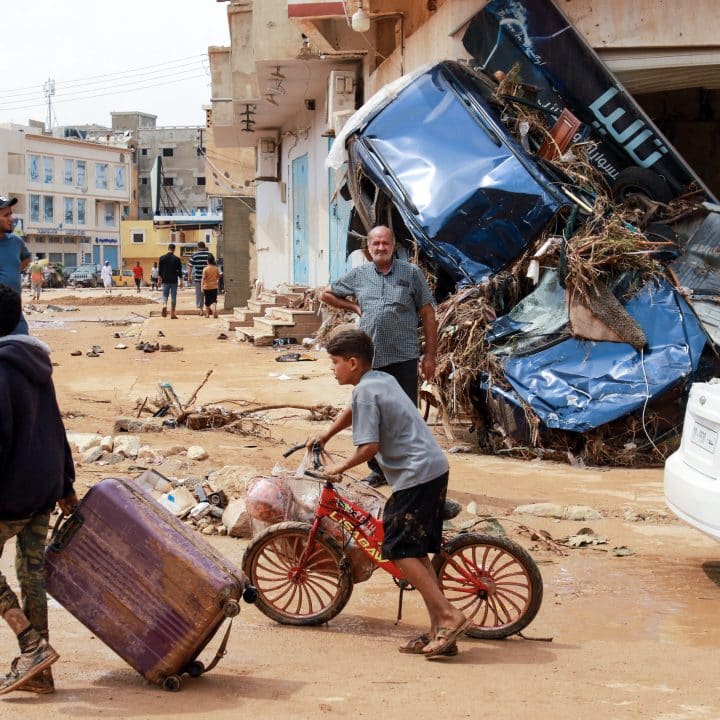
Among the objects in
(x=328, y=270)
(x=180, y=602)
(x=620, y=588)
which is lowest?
(x=620, y=588)

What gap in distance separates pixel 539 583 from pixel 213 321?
23.0 m

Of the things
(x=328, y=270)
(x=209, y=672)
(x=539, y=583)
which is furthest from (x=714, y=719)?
(x=328, y=270)

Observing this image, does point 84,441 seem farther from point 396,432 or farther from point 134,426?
point 396,432

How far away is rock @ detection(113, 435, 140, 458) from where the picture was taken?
9.06 metres

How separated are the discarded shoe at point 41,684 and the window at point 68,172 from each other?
9242 centimetres

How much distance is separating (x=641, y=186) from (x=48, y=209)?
281 ft

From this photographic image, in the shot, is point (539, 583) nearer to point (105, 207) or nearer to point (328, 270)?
point (328, 270)

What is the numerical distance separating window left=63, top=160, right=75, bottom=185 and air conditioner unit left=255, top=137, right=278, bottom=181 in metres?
68.7

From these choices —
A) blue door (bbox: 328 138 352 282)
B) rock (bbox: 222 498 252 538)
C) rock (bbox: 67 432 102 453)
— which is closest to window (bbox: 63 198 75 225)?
blue door (bbox: 328 138 352 282)

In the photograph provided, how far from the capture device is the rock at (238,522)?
272 inches

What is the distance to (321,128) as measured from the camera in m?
21.7

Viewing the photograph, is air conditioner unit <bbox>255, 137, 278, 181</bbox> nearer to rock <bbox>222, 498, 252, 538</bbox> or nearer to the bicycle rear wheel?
rock <bbox>222, 498, 252, 538</bbox>

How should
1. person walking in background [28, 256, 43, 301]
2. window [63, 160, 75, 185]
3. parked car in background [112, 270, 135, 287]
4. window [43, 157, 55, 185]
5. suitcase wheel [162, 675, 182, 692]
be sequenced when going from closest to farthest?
suitcase wheel [162, 675, 182, 692]
person walking in background [28, 256, 43, 301]
parked car in background [112, 270, 135, 287]
window [43, 157, 55, 185]
window [63, 160, 75, 185]

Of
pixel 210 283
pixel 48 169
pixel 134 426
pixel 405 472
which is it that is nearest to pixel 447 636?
pixel 405 472
